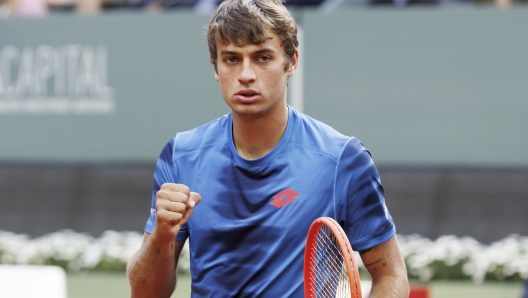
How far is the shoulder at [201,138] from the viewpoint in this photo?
10.5 feet

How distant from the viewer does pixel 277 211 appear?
3002 millimetres

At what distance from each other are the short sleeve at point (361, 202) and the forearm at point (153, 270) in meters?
0.57

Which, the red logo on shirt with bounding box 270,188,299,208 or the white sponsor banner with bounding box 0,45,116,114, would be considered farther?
the white sponsor banner with bounding box 0,45,116,114

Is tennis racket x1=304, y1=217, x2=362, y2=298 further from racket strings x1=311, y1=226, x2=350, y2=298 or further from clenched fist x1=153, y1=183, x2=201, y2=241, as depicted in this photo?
clenched fist x1=153, y1=183, x2=201, y2=241

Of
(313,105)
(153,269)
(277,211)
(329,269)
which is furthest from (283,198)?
(313,105)

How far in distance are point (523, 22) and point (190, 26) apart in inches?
109

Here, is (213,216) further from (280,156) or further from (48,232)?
(48,232)

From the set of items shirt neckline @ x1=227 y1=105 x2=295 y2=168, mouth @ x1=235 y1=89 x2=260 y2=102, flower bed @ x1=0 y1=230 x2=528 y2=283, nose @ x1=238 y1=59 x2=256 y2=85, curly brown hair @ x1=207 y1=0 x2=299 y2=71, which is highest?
curly brown hair @ x1=207 y1=0 x2=299 y2=71

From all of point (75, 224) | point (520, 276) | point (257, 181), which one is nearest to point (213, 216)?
point (257, 181)

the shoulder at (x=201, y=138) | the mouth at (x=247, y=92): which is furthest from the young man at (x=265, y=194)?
the shoulder at (x=201, y=138)

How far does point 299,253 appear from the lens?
9.84 feet

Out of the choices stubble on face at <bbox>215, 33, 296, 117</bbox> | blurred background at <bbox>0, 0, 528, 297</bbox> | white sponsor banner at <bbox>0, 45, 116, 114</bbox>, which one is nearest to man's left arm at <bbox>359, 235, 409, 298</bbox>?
stubble on face at <bbox>215, 33, 296, 117</bbox>

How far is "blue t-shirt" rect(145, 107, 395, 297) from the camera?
118 inches

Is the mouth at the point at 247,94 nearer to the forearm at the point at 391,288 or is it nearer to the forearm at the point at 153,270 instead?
the forearm at the point at 153,270
